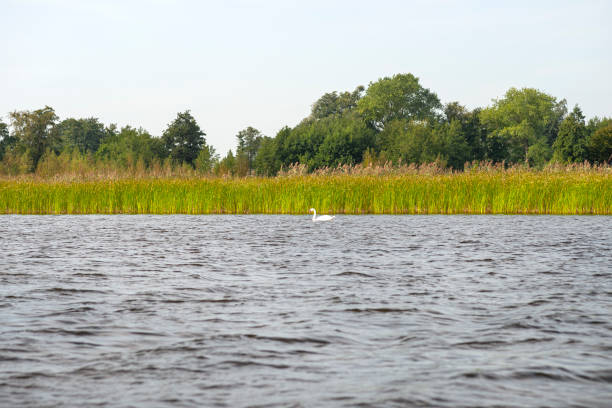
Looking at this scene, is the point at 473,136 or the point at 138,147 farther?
the point at 473,136

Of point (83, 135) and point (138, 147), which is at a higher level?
point (83, 135)

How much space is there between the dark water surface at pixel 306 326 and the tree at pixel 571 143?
7102 cm

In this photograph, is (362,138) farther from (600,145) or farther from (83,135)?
(83,135)

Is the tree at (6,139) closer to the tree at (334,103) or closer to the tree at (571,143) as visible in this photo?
the tree at (334,103)

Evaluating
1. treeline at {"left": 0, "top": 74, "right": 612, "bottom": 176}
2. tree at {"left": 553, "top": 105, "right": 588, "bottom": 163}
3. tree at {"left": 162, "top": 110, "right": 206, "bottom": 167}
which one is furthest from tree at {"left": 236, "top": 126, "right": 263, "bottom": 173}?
tree at {"left": 553, "top": 105, "right": 588, "bottom": 163}

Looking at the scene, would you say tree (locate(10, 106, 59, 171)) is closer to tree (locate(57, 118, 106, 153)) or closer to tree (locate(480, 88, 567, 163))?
tree (locate(57, 118, 106, 153))

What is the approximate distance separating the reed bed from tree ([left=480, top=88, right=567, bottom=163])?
251ft

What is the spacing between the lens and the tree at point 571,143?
3200 inches

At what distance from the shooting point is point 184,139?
84438mm

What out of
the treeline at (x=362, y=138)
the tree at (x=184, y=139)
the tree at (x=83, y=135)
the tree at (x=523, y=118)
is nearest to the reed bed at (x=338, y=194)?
the treeline at (x=362, y=138)

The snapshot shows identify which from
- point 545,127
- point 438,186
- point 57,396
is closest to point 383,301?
point 57,396

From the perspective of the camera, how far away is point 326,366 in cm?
592

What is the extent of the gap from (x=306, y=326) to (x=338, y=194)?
72.7 ft

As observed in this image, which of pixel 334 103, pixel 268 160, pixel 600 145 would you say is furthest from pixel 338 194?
pixel 334 103
